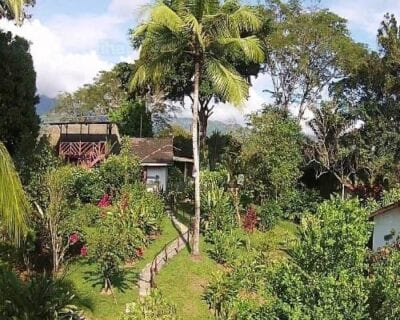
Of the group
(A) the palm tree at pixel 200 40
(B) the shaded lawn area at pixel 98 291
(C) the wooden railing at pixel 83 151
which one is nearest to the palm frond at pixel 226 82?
(A) the palm tree at pixel 200 40

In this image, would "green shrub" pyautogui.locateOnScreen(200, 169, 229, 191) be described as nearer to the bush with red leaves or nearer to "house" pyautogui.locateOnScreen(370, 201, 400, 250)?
the bush with red leaves

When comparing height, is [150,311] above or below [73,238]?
above

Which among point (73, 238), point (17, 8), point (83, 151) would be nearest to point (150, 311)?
point (17, 8)

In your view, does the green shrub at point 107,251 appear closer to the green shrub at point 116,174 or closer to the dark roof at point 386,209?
the green shrub at point 116,174

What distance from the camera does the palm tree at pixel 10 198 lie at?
615 cm

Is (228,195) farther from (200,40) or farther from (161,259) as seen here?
(200,40)

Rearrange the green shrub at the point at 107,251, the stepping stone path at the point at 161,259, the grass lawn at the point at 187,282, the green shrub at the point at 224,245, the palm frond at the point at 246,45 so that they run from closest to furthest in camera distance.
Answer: the grass lawn at the point at 187,282
the green shrub at the point at 107,251
the stepping stone path at the point at 161,259
the palm frond at the point at 246,45
the green shrub at the point at 224,245

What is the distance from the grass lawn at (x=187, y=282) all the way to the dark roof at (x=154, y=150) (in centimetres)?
1158

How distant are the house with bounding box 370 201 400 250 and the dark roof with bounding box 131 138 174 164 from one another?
39.8 feet

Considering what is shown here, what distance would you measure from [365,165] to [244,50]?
43.2ft

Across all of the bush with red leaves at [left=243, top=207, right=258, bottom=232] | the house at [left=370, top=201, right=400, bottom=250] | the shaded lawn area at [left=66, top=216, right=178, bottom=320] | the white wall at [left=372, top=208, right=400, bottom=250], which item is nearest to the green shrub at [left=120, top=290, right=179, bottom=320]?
the shaded lawn area at [left=66, top=216, right=178, bottom=320]

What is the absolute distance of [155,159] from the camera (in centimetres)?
3041

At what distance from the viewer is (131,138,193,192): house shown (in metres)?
29.6

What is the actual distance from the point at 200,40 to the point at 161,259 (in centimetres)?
713
